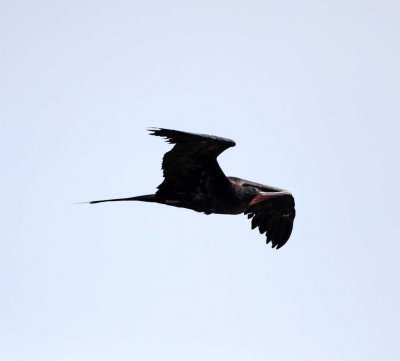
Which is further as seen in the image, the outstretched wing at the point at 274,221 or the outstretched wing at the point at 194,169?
the outstretched wing at the point at 274,221

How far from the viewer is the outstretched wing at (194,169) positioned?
12.6 meters

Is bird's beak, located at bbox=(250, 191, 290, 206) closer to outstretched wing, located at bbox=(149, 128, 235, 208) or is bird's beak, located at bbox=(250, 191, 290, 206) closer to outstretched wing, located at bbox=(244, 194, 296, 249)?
outstretched wing, located at bbox=(149, 128, 235, 208)

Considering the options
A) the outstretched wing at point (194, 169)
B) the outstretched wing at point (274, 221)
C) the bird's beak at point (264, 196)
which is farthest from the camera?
the outstretched wing at point (274, 221)

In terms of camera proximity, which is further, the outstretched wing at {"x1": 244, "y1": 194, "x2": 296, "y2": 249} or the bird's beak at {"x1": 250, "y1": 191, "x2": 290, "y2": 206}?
the outstretched wing at {"x1": 244, "y1": 194, "x2": 296, "y2": 249}

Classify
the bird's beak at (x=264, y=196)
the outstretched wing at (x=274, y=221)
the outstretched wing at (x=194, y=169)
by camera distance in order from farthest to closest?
the outstretched wing at (x=274, y=221) → the bird's beak at (x=264, y=196) → the outstretched wing at (x=194, y=169)

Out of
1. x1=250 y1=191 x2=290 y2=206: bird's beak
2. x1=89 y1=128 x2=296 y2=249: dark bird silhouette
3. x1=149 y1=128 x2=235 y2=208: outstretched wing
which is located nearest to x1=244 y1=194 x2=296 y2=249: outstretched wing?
x1=250 y1=191 x2=290 y2=206: bird's beak

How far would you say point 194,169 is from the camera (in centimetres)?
1330

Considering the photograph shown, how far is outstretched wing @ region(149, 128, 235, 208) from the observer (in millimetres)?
12648

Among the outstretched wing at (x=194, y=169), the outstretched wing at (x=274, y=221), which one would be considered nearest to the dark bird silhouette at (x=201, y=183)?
the outstretched wing at (x=194, y=169)

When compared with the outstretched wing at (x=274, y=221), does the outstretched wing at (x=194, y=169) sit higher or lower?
higher

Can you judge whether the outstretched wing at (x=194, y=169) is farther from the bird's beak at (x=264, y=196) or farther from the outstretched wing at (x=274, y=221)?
the outstretched wing at (x=274, y=221)

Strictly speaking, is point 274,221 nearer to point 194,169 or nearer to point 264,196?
point 264,196

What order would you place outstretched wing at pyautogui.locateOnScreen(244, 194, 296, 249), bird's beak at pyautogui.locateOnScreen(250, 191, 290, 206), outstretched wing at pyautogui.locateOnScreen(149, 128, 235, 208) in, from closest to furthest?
1. outstretched wing at pyautogui.locateOnScreen(149, 128, 235, 208)
2. bird's beak at pyautogui.locateOnScreen(250, 191, 290, 206)
3. outstretched wing at pyautogui.locateOnScreen(244, 194, 296, 249)

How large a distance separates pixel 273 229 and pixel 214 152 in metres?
3.39
